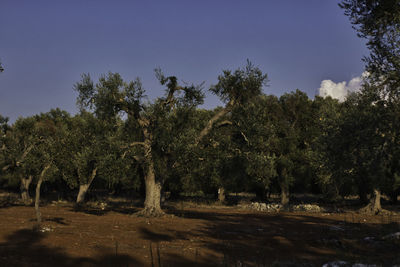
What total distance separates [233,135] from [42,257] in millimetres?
22497

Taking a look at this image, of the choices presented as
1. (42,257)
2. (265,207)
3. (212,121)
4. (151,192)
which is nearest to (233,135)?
(212,121)

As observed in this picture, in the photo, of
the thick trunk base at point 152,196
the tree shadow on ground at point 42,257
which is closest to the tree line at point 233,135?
the thick trunk base at point 152,196

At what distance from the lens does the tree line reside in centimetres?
1750

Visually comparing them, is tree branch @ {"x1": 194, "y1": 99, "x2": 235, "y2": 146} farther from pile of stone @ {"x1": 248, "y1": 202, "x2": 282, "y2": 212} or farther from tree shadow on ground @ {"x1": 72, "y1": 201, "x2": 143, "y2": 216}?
pile of stone @ {"x1": 248, "y1": 202, "x2": 282, "y2": 212}

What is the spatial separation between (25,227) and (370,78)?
70.2ft

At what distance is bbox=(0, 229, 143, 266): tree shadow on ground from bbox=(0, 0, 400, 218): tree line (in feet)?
15.5

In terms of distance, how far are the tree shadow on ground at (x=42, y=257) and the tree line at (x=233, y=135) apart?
15.5 feet

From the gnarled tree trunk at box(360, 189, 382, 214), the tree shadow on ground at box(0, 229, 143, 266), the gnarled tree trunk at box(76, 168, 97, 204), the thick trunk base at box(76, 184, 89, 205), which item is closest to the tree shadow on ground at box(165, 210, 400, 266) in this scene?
the tree shadow on ground at box(0, 229, 143, 266)

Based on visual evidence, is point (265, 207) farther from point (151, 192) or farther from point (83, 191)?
point (83, 191)

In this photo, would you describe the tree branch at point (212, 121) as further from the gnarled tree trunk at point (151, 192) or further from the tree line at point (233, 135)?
the gnarled tree trunk at point (151, 192)

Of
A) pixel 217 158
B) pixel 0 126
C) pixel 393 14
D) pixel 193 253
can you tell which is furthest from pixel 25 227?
pixel 0 126

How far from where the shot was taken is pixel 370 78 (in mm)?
18484

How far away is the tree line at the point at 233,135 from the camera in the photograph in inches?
689

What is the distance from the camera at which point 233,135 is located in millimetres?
33344
